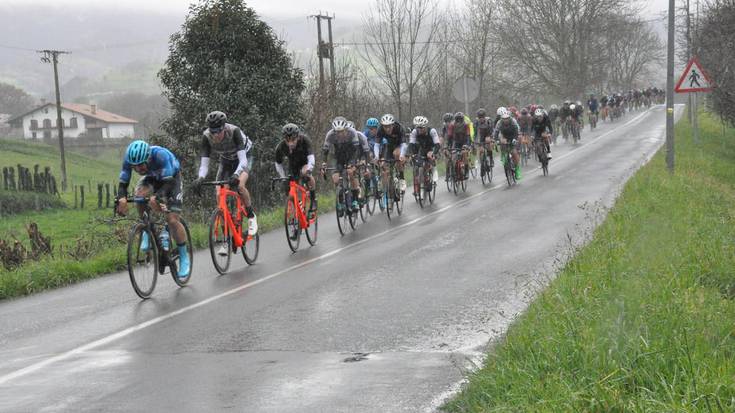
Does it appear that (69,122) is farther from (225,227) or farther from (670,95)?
(225,227)

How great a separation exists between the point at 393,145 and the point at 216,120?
23.4ft

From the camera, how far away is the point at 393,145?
60.6 ft

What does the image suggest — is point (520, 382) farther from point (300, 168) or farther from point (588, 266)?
point (300, 168)

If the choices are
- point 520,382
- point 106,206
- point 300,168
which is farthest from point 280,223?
point 106,206

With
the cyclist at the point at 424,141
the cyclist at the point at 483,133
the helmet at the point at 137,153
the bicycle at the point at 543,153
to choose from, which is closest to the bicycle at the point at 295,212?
the helmet at the point at 137,153

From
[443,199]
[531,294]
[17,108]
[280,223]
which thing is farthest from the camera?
[17,108]

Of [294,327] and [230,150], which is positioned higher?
[230,150]

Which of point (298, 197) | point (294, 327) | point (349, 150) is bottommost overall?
point (294, 327)

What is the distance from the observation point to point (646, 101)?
3344 inches

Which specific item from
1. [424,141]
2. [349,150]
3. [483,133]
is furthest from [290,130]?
[483,133]

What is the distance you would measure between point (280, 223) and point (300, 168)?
3.91 metres

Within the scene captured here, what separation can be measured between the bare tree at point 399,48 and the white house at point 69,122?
334 feet

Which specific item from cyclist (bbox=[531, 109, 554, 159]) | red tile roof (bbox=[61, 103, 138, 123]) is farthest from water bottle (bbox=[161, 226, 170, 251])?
red tile roof (bbox=[61, 103, 138, 123])

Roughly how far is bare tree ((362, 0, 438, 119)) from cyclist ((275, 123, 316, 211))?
22599mm
